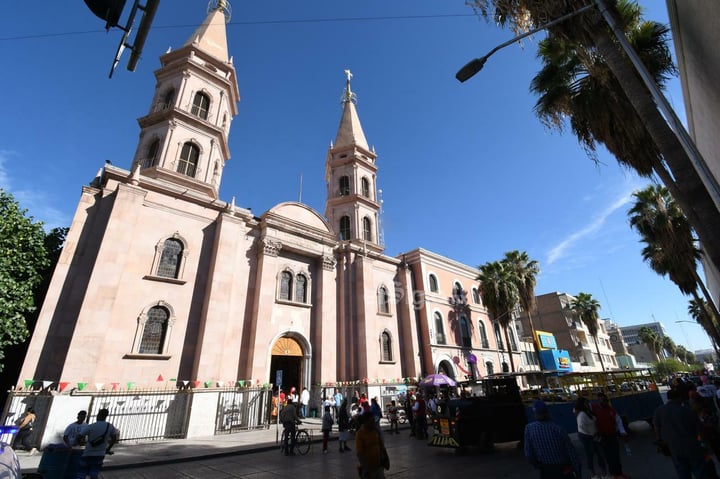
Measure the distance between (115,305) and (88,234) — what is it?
134 inches

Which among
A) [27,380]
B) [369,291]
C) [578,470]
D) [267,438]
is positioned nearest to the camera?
[578,470]

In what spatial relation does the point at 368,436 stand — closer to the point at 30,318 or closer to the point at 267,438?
the point at 267,438

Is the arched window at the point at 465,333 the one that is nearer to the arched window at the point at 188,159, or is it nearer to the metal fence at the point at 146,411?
the metal fence at the point at 146,411

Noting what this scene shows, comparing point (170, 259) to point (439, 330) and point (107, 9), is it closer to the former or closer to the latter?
point (107, 9)

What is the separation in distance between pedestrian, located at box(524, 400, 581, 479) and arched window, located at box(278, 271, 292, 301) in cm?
1674

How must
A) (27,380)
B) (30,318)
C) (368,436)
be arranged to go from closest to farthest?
(368,436)
(27,380)
(30,318)

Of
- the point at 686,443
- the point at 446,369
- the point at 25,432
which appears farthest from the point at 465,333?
the point at 25,432

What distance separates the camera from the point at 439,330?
26953mm

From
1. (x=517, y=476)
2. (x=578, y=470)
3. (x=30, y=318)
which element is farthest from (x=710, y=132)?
(x=30, y=318)

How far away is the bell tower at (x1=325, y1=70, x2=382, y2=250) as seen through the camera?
90.5 ft

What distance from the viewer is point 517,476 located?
6621 millimetres

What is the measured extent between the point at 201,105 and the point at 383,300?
18379 mm

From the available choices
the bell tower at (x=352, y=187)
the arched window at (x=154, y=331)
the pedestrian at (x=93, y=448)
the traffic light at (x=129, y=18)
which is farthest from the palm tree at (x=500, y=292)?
the traffic light at (x=129, y=18)

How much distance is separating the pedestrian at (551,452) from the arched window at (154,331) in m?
15.3
